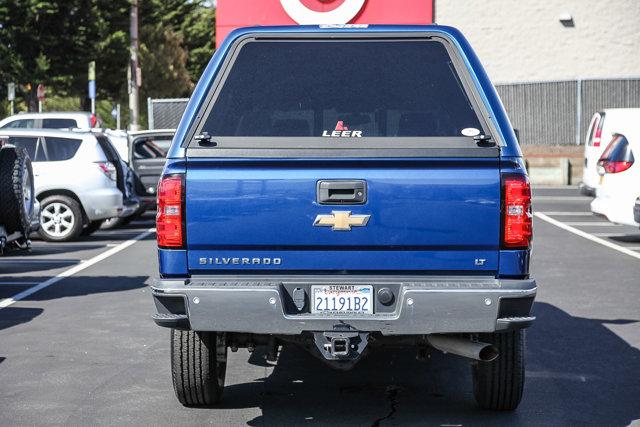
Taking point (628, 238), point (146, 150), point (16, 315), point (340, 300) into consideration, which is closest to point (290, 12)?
point (146, 150)

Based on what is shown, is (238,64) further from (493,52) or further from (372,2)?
(493,52)

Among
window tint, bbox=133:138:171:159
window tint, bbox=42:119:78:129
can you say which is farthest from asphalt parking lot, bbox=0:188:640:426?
Answer: window tint, bbox=42:119:78:129

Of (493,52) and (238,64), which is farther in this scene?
(493,52)

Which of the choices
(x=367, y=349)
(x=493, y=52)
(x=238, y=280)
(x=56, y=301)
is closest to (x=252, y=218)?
(x=238, y=280)

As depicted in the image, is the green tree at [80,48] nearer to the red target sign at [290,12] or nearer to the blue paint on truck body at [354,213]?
the red target sign at [290,12]

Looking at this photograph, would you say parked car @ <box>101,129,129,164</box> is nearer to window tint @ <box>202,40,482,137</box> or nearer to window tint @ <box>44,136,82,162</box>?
window tint @ <box>44,136,82,162</box>

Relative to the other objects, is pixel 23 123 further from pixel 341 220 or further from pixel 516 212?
pixel 516 212

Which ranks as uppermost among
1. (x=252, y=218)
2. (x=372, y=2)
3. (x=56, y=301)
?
(x=372, y=2)

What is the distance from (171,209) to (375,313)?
1.13 m

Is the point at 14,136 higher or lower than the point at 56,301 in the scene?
higher

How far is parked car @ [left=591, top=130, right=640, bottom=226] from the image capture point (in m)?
16.8

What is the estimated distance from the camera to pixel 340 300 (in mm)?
6340

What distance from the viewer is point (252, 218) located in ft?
20.7

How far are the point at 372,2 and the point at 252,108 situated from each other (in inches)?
1146
